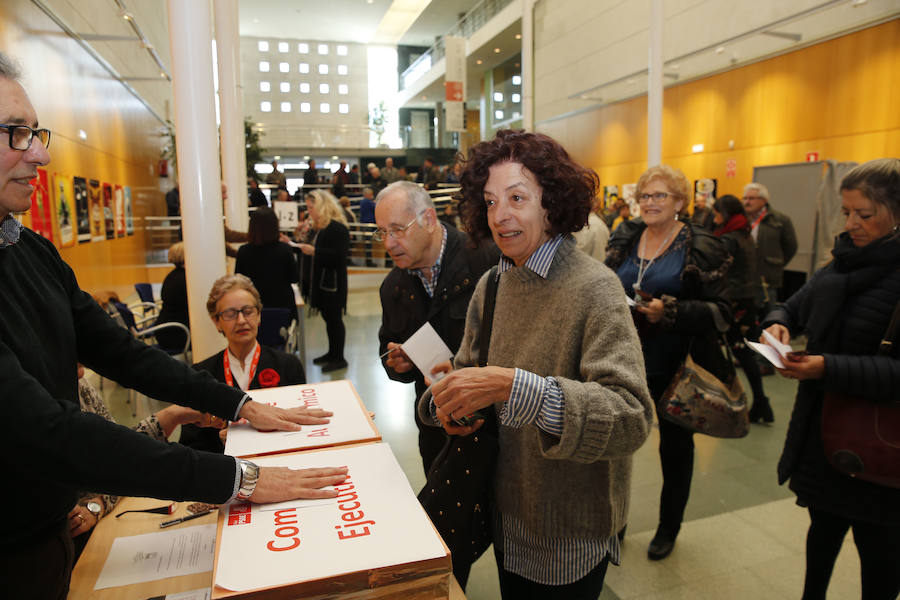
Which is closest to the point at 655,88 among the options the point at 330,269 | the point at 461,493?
the point at 330,269

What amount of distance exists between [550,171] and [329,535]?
95cm

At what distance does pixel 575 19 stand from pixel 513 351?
1388 centimetres

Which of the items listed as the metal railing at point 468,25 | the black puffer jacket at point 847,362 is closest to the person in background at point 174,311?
the black puffer jacket at point 847,362

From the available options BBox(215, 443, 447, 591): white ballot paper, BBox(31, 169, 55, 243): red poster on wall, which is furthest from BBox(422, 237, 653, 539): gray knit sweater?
BBox(31, 169, 55, 243): red poster on wall

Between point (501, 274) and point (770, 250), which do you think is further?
point (770, 250)

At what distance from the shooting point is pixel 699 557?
271 centimetres

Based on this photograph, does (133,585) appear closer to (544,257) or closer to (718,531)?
(544,257)

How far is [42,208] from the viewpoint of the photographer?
6.12 m

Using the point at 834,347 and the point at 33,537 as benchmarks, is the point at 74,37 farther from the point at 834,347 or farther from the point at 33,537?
the point at 834,347

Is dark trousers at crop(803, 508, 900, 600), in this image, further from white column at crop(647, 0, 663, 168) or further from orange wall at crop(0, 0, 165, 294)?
orange wall at crop(0, 0, 165, 294)

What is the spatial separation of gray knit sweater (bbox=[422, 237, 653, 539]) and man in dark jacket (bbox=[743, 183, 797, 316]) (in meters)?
5.39

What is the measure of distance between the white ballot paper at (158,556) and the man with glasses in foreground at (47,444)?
109 mm

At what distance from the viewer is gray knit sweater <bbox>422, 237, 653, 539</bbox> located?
1.10m

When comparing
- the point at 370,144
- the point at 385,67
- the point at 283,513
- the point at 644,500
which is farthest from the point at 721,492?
the point at 385,67
